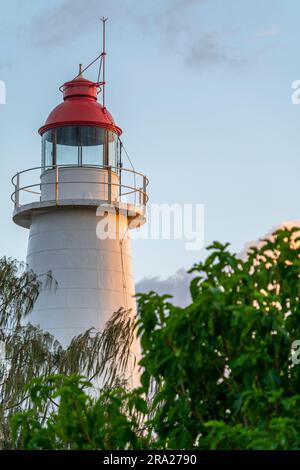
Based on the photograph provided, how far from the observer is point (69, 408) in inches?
512

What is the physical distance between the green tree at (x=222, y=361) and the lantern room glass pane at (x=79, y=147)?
1420 cm

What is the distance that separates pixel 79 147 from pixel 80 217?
5.86 ft

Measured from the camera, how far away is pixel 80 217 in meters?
27.0

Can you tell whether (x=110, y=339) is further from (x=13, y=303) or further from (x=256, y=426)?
(x=256, y=426)

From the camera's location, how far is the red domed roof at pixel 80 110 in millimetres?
27594

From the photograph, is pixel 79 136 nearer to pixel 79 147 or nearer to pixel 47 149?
pixel 79 147

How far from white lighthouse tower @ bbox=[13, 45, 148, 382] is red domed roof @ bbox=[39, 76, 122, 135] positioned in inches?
0.9

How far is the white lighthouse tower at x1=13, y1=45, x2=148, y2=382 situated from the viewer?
26.5 m

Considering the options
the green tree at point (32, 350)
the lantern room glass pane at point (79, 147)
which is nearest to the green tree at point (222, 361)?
the green tree at point (32, 350)

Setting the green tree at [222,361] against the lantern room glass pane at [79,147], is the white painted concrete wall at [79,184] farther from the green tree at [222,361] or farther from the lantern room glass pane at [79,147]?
the green tree at [222,361]

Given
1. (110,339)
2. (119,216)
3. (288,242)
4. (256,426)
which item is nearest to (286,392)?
(256,426)

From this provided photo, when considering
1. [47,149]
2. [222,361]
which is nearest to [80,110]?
[47,149]

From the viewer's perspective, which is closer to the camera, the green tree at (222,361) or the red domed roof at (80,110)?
the green tree at (222,361)
